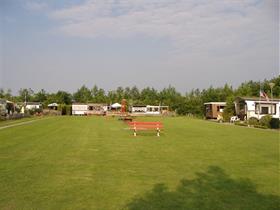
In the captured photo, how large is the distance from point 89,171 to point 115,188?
6.80 feet

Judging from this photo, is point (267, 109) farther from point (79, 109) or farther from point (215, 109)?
point (79, 109)

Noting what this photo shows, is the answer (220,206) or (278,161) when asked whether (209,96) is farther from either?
(220,206)

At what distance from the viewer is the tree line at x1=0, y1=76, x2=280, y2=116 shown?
69.4 metres

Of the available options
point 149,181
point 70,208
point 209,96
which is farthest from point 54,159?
point 209,96

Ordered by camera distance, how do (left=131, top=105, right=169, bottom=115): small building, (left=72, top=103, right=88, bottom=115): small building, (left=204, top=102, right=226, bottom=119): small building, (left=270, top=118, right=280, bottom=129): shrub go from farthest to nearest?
(left=131, top=105, right=169, bottom=115): small building, (left=72, top=103, right=88, bottom=115): small building, (left=204, top=102, right=226, bottom=119): small building, (left=270, top=118, right=280, bottom=129): shrub

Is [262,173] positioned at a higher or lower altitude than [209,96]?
lower

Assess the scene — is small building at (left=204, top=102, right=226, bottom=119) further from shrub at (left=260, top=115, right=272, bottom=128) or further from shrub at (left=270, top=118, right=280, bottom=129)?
shrub at (left=270, top=118, right=280, bottom=129)

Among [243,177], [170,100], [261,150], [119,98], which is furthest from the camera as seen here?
[119,98]

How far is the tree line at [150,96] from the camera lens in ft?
228

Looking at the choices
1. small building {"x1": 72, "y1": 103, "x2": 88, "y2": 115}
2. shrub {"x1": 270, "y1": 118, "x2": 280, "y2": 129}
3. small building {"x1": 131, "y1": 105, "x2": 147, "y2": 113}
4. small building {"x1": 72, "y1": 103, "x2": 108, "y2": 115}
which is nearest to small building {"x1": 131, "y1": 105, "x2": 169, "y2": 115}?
small building {"x1": 131, "y1": 105, "x2": 147, "y2": 113}

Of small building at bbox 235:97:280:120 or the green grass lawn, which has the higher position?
small building at bbox 235:97:280:120

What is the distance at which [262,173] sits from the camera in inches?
386

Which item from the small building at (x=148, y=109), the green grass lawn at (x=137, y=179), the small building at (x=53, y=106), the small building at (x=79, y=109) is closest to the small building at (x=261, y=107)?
the green grass lawn at (x=137, y=179)

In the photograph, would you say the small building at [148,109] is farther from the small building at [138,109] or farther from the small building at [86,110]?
the small building at [86,110]
